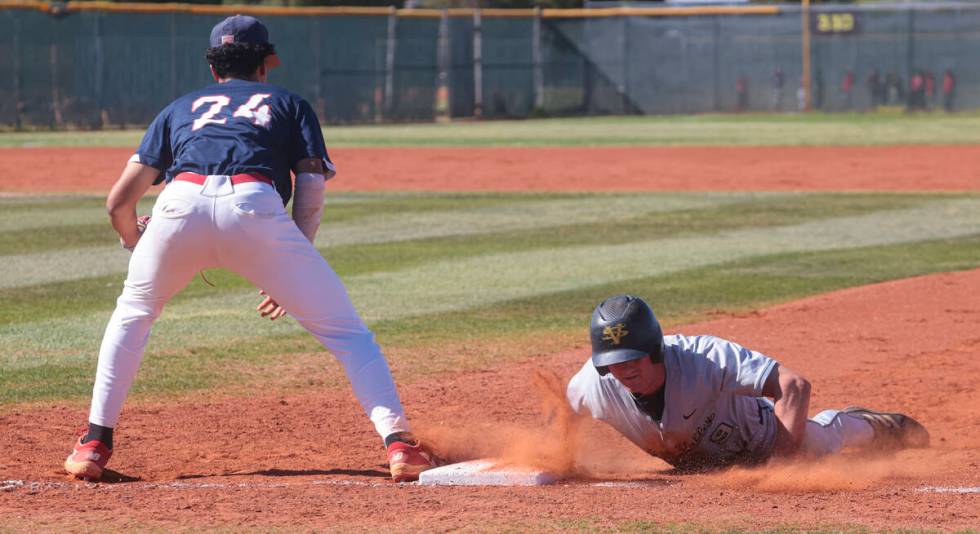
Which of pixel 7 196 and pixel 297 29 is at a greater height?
pixel 297 29

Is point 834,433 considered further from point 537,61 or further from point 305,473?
point 537,61

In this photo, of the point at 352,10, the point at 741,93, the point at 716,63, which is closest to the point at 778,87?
the point at 741,93

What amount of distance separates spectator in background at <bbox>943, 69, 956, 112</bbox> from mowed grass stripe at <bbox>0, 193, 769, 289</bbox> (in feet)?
61.9

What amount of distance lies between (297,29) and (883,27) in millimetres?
14698

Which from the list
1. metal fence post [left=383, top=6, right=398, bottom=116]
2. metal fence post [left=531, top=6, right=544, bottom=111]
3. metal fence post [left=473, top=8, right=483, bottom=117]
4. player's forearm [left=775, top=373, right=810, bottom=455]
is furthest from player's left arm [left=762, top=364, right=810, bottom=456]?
metal fence post [left=531, top=6, right=544, bottom=111]

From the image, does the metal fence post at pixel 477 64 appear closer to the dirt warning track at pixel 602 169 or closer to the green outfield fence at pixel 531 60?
the green outfield fence at pixel 531 60

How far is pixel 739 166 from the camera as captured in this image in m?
20.6

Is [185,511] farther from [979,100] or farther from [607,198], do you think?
[979,100]

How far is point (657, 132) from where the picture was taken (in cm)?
2933

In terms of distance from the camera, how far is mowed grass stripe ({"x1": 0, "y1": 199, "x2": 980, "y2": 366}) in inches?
331

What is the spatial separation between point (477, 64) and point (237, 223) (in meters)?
30.1

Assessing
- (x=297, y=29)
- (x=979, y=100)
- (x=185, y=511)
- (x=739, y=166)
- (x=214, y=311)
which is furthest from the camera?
(x=979, y=100)

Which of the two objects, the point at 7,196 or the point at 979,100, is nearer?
the point at 7,196

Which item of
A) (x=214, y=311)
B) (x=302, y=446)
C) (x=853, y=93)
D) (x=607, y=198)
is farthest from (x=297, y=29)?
(x=302, y=446)
